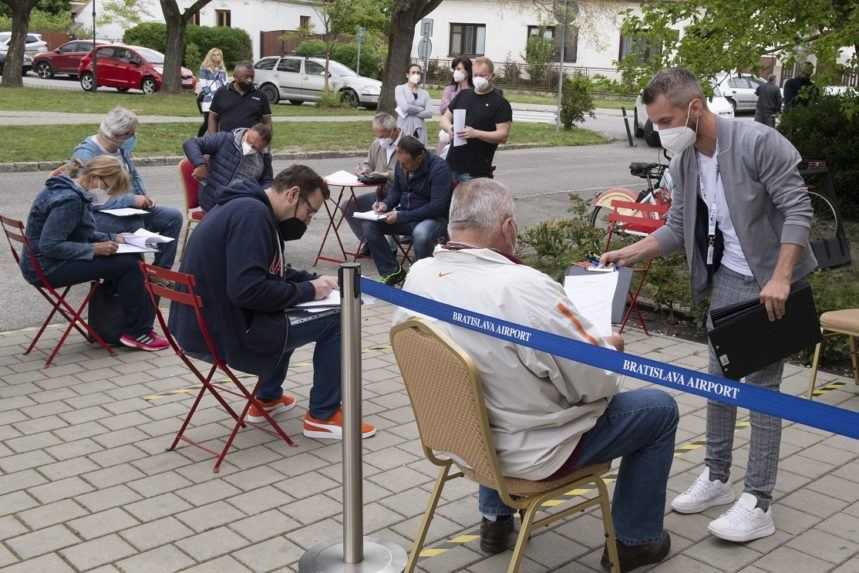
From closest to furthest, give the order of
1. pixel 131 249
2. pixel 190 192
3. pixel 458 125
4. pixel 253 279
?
1. pixel 253 279
2. pixel 131 249
3. pixel 190 192
4. pixel 458 125

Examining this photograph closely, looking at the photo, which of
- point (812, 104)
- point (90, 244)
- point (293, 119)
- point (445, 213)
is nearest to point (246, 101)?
point (445, 213)

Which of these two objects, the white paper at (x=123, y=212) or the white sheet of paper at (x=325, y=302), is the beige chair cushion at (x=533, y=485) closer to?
the white sheet of paper at (x=325, y=302)

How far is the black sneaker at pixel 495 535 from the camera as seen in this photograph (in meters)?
4.23

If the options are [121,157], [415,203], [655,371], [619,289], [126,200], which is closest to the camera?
[655,371]

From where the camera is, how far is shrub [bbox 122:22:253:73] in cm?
4803

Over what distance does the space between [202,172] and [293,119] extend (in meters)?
17.1

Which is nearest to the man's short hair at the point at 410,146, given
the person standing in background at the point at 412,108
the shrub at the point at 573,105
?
the person standing in background at the point at 412,108

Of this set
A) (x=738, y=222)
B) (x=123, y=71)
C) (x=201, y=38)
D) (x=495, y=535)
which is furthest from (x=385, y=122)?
(x=201, y=38)

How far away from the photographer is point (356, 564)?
405 cm

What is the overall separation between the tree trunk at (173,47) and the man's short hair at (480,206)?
98.7 ft

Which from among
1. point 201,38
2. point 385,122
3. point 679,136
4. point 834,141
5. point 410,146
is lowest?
point 834,141

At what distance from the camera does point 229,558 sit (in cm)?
414

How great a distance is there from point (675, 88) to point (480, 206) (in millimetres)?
1045

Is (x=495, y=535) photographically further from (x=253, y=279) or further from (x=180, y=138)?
(x=180, y=138)
